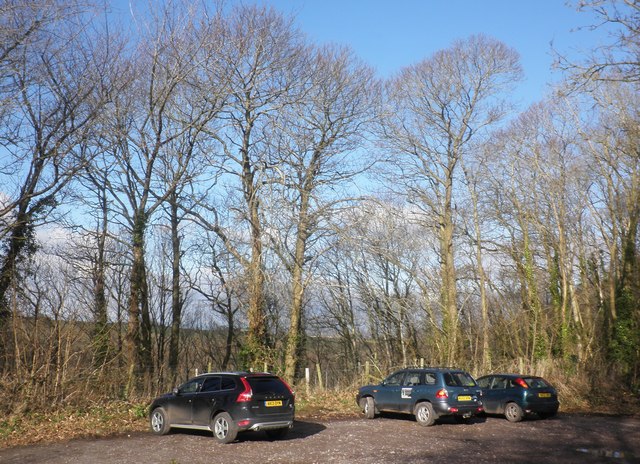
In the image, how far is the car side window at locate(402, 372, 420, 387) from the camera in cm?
1808

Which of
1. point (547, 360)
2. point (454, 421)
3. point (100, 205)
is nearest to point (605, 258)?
point (547, 360)

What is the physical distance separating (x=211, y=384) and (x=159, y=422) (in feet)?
5.87

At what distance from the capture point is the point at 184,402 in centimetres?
1488

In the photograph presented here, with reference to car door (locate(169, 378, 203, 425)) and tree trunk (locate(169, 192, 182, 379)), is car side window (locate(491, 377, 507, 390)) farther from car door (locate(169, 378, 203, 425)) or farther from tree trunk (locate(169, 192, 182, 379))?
tree trunk (locate(169, 192, 182, 379))

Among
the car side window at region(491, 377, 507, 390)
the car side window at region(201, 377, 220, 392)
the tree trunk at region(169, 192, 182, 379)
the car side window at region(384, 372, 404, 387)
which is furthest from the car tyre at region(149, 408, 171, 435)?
the tree trunk at region(169, 192, 182, 379)

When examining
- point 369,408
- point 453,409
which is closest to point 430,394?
point 453,409

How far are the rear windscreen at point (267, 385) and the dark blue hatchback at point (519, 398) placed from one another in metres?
8.05

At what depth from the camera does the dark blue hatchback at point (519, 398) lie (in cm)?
1909

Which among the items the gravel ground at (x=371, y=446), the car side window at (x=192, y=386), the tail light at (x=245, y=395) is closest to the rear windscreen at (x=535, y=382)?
the gravel ground at (x=371, y=446)

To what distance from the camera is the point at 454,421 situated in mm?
18406

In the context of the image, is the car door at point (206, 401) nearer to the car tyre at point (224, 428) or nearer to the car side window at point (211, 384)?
the car side window at point (211, 384)

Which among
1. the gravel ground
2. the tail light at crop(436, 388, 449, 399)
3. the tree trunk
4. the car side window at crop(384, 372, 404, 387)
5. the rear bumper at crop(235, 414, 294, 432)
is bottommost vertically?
the gravel ground

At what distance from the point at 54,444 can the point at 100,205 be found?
16.9m

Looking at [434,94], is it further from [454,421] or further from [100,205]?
[454,421]
